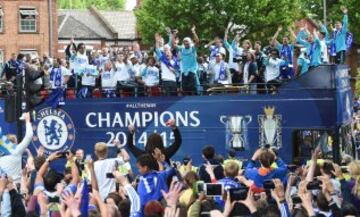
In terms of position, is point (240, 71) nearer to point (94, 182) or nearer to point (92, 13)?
point (94, 182)

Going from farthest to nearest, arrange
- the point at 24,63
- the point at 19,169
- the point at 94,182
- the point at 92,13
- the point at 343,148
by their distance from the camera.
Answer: the point at 92,13 → the point at 24,63 → the point at 343,148 → the point at 19,169 → the point at 94,182

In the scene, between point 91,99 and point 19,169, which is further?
point 91,99

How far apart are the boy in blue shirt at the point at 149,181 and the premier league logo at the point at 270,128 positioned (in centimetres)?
1075

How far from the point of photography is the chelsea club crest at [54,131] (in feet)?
76.2

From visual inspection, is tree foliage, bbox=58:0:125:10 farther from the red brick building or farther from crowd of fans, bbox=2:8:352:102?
Answer: crowd of fans, bbox=2:8:352:102

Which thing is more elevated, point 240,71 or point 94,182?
point 240,71

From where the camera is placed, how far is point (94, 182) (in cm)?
1116

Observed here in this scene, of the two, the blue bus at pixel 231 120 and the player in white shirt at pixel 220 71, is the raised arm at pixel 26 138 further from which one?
the player in white shirt at pixel 220 71

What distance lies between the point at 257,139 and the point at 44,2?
137ft

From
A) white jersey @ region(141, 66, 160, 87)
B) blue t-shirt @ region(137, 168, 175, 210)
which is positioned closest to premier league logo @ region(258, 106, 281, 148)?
white jersey @ region(141, 66, 160, 87)

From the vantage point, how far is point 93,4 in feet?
371

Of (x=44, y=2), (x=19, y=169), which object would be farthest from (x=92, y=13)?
(x=19, y=169)

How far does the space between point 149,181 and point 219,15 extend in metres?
43.7

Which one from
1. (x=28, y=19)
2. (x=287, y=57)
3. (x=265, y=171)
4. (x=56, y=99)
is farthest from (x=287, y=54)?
(x=28, y=19)
